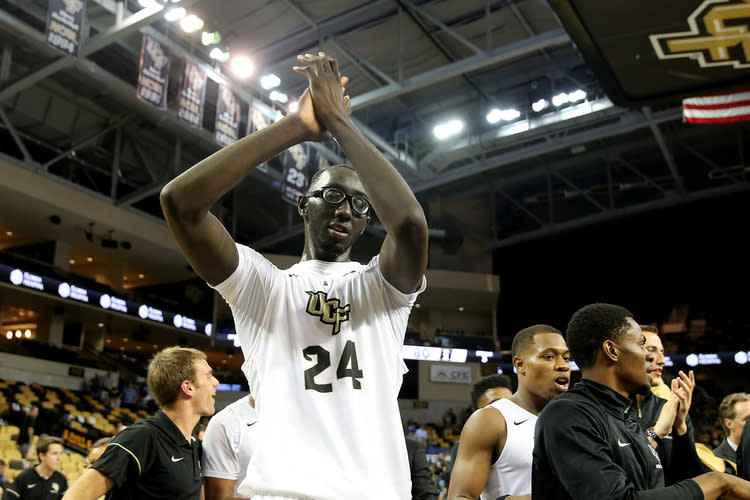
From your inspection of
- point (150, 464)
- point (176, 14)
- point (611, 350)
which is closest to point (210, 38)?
point (176, 14)

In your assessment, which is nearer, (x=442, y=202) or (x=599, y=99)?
(x=599, y=99)

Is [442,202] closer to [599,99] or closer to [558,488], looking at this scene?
[599,99]

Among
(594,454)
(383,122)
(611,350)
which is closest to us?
(594,454)

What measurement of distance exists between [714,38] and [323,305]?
2.66 m

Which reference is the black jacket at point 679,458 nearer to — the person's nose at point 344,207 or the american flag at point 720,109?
the person's nose at point 344,207

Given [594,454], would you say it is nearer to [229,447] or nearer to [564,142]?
[229,447]

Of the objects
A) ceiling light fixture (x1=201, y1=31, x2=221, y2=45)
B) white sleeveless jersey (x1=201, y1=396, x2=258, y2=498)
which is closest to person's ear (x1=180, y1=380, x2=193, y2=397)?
white sleeveless jersey (x1=201, y1=396, x2=258, y2=498)

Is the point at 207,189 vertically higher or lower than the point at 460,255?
lower

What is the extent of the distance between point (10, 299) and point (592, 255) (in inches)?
796

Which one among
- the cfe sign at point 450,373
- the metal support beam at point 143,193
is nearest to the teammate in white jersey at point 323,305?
the metal support beam at point 143,193

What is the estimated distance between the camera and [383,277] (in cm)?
215

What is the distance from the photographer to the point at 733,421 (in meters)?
5.65

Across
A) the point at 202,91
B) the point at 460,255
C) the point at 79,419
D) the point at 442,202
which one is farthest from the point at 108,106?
the point at 460,255

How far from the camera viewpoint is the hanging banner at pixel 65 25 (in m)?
12.6
